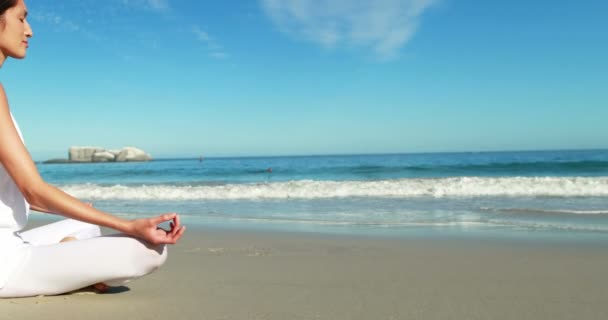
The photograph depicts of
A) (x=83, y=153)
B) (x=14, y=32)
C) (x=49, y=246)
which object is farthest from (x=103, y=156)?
(x=14, y=32)

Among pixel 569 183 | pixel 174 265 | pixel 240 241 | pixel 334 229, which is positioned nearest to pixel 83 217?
pixel 174 265

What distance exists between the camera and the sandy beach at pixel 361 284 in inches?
103

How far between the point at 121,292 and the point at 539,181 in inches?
636

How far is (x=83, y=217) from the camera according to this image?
78.7 inches

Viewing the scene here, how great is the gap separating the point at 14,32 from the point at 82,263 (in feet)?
3.58

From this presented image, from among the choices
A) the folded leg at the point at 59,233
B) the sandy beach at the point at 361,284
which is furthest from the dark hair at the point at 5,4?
the sandy beach at the point at 361,284

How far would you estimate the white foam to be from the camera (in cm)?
1438

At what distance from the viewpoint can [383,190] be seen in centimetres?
1573

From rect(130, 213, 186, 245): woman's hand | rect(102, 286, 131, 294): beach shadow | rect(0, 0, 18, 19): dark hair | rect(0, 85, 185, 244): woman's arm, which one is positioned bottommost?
rect(102, 286, 131, 294): beach shadow

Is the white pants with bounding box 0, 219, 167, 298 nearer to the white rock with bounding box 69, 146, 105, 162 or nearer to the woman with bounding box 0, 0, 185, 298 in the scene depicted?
the woman with bounding box 0, 0, 185, 298

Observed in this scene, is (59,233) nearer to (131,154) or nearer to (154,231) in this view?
(154,231)

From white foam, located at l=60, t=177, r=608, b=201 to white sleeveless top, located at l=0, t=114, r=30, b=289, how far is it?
40.3 ft

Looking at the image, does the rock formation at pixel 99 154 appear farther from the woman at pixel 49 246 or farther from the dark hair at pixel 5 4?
the dark hair at pixel 5 4

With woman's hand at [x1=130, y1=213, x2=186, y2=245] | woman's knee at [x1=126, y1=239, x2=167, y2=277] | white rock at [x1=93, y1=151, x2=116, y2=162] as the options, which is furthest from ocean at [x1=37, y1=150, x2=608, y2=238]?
white rock at [x1=93, y1=151, x2=116, y2=162]
